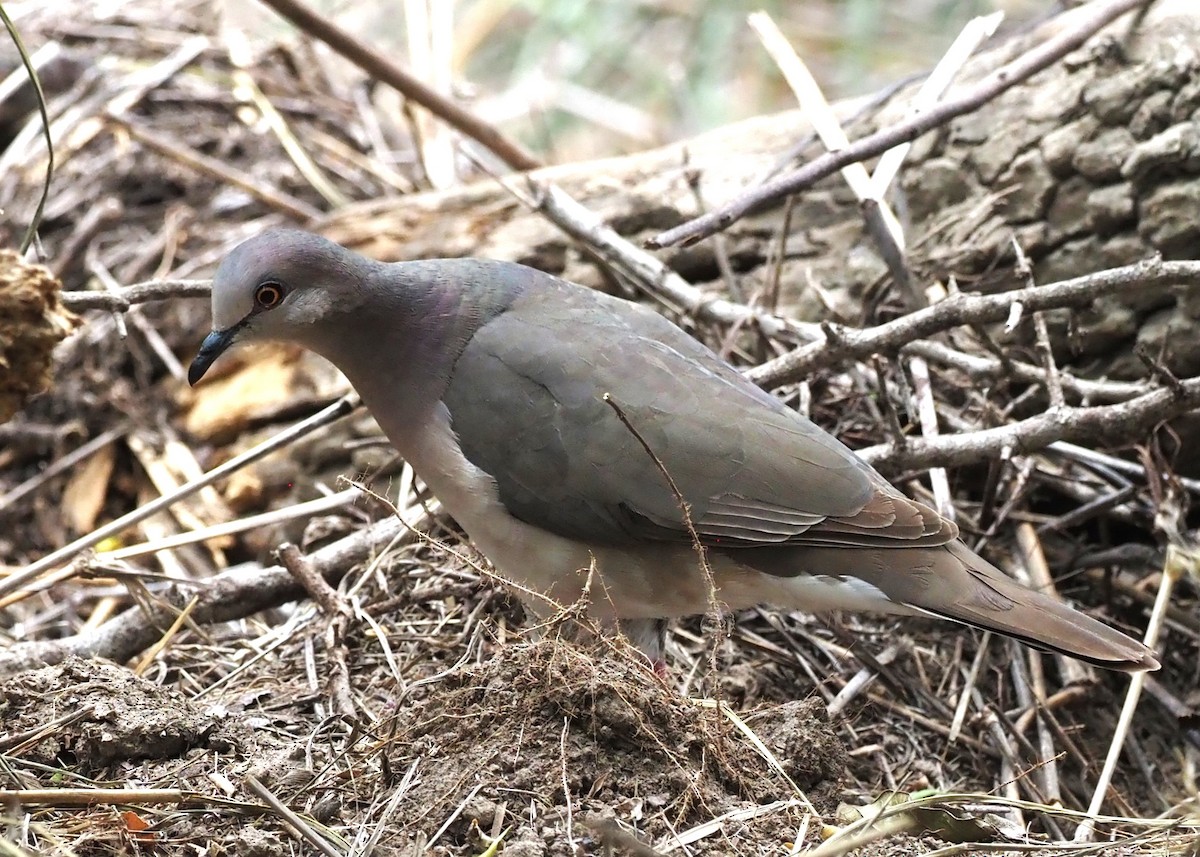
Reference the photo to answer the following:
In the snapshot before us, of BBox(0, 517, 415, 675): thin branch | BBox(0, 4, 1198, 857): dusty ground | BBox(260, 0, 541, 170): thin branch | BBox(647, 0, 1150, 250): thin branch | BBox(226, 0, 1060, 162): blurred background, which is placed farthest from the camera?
BBox(226, 0, 1060, 162): blurred background

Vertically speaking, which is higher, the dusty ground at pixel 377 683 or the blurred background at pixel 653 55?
the blurred background at pixel 653 55

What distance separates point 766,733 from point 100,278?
3475mm

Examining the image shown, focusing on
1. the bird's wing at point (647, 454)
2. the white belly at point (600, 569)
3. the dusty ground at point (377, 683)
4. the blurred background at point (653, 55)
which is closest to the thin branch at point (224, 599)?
the dusty ground at point (377, 683)

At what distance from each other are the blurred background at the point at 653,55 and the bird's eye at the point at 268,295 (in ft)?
12.8

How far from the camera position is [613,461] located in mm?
2793

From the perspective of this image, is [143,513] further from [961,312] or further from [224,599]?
[961,312]

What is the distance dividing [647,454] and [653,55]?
550 cm

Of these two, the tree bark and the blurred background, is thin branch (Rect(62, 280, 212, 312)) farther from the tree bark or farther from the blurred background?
the blurred background

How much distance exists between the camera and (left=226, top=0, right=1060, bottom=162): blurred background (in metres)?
7.09

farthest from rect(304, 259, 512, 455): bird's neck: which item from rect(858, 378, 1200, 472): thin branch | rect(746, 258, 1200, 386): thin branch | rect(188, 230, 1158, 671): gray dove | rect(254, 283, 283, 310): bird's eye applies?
rect(858, 378, 1200, 472): thin branch

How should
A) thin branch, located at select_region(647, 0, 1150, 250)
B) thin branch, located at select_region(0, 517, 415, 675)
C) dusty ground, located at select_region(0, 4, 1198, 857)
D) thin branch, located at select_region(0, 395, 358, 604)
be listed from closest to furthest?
dusty ground, located at select_region(0, 4, 1198, 857)
thin branch, located at select_region(647, 0, 1150, 250)
thin branch, located at select_region(0, 395, 358, 604)
thin branch, located at select_region(0, 517, 415, 675)

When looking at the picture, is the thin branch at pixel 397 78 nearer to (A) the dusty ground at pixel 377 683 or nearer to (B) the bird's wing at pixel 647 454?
(A) the dusty ground at pixel 377 683

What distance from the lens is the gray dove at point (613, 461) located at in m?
2.76

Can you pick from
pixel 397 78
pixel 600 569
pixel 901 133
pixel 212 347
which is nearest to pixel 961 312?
pixel 901 133
